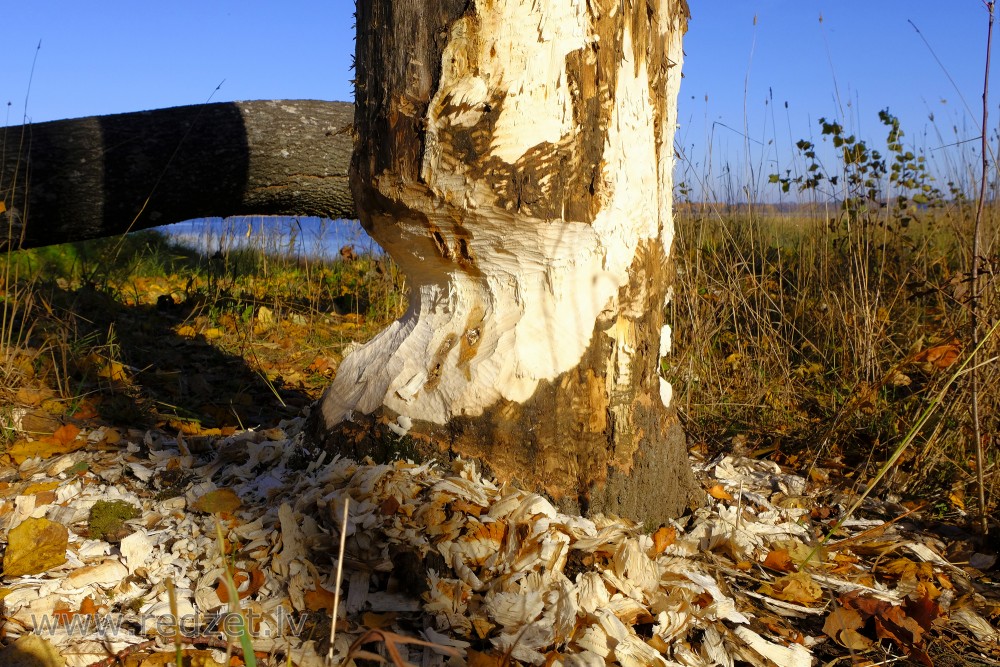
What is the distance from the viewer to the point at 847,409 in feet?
8.76

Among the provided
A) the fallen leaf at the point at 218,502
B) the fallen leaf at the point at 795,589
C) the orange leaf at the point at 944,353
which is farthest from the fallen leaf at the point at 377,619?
the orange leaf at the point at 944,353

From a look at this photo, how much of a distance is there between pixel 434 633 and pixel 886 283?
3572 mm

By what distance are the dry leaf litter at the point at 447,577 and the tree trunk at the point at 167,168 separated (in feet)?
6.33

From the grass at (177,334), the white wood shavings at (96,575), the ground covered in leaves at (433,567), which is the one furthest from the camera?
the grass at (177,334)

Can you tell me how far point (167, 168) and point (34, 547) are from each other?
263 centimetres

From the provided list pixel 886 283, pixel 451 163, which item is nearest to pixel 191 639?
pixel 451 163

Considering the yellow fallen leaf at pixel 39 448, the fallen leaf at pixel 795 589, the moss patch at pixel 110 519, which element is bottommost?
the fallen leaf at pixel 795 589

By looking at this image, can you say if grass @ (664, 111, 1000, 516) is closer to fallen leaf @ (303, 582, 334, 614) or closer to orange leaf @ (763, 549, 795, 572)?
orange leaf @ (763, 549, 795, 572)

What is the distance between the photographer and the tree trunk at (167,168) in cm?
354

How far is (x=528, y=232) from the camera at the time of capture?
1.79 m

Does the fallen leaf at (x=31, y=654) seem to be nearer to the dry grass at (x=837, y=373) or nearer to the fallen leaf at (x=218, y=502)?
the fallen leaf at (x=218, y=502)

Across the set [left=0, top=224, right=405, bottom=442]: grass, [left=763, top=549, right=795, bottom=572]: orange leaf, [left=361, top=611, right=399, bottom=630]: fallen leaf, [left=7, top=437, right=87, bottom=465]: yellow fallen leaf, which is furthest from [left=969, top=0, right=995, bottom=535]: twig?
[left=7, top=437, right=87, bottom=465]: yellow fallen leaf

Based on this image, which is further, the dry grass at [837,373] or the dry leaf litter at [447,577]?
the dry grass at [837,373]

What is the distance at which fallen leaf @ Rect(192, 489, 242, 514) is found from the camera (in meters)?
1.88
